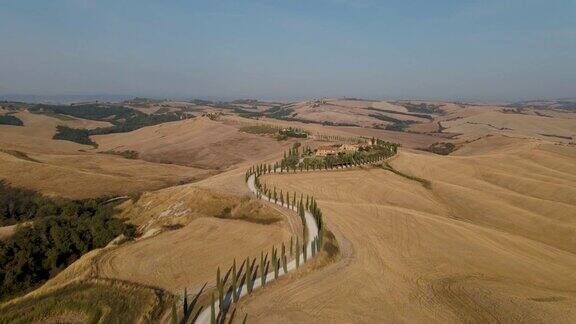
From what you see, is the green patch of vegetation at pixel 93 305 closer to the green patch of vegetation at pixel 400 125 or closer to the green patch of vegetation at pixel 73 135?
the green patch of vegetation at pixel 73 135

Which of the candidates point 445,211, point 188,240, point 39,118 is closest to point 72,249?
point 188,240

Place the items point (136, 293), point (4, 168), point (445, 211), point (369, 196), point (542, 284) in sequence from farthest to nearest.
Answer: point (4, 168)
point (369, 196)
point (445, 211)
point (542, 284)
point (136, 293)

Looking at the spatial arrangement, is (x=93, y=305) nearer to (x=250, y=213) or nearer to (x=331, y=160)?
(x=250, y=213)

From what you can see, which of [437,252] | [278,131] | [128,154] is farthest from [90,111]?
[437,252]

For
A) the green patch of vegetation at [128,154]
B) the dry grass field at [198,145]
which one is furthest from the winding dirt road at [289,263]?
the green patch of vegetation at [128,154]

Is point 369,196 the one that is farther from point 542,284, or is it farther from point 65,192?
point 65,192
